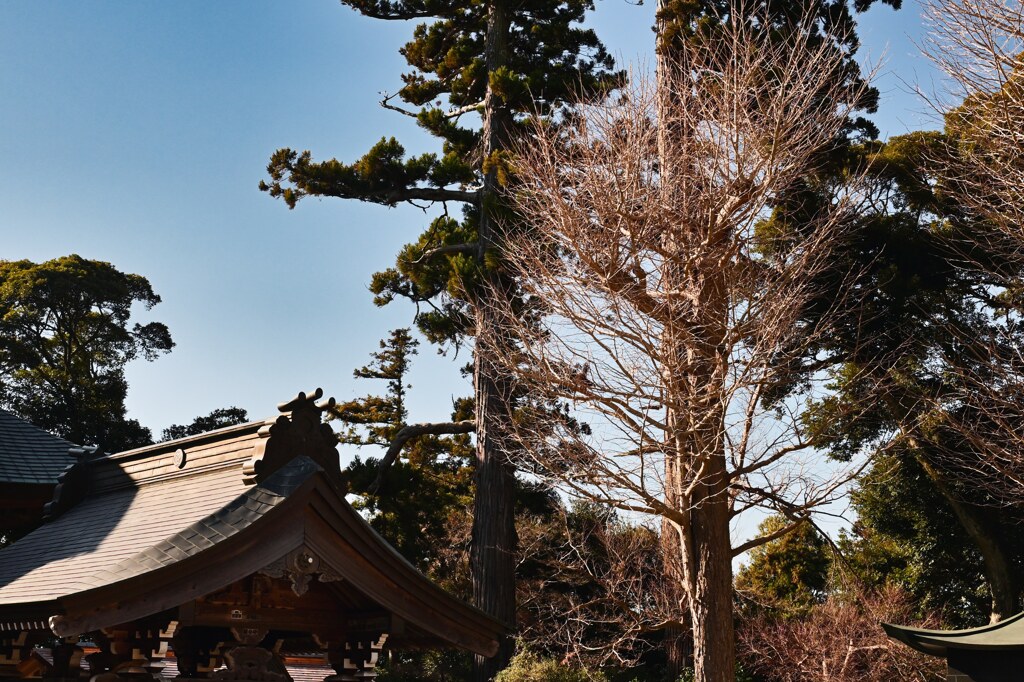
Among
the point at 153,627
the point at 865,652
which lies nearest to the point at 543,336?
the point at 153,627

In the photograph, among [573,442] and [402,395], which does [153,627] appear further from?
[402,395]

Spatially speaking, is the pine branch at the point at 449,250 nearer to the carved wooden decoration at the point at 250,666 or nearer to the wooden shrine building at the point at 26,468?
the wooden shrine building at the point at 26,468

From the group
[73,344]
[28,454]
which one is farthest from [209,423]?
[28,454]

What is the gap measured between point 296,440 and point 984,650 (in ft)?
20.9

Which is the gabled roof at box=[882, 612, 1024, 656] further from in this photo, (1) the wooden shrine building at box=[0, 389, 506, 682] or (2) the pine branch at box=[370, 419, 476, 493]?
(2) the pine branch at box=[370, 419, 476, 493]

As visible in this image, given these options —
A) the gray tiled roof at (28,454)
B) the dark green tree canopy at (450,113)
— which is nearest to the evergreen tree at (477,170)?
the dark green tree canopy at (450,113)

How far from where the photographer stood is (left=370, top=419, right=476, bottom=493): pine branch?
54.9ft

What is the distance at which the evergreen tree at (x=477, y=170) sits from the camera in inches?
617

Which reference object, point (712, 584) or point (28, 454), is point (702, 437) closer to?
point (712, 584)

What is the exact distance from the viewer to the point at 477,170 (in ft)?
60.2

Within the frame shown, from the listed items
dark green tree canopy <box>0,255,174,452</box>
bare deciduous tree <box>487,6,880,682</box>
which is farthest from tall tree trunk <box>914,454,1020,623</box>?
dark green tree canopy <box>0,255,174,452</box>

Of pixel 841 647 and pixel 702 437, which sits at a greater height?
pixel 702 437

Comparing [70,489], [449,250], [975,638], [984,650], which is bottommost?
[984,650]

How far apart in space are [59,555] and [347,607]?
7.09 feet
